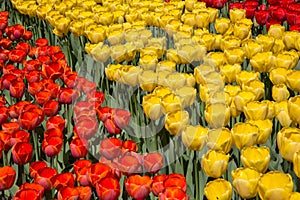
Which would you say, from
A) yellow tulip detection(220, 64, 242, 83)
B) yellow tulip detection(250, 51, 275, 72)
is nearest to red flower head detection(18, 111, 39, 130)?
yellow tulip detection(220, 64, 242, 83)

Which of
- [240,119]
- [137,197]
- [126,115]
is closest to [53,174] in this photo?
[137,197]

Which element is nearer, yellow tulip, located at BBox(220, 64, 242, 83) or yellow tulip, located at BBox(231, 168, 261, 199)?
yellow tulip, located at BBox(231, 168, 261, 199)

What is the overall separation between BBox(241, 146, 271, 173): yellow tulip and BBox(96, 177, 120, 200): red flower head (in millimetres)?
629

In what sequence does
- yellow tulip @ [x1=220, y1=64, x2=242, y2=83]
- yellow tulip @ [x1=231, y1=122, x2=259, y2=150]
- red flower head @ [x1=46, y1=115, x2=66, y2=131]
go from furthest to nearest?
yellow tulip @ [x1=220, y1=64, x2=242, y2=83]
red flower head @ [x1=46, y1=115, x2=66, y2=131]
yellow tulip @ [x1=231, y1=122, x2=259, y2=150]

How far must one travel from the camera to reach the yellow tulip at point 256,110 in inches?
123

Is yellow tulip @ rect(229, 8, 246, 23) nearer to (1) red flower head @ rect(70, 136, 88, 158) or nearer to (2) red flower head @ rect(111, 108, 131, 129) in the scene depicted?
(2) red flower head @ rect(111, 108, 131, 129)

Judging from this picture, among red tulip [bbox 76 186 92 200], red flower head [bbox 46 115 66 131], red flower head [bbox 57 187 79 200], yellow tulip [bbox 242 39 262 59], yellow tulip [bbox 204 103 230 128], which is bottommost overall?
red tulip [bbox 76 186 92 200]

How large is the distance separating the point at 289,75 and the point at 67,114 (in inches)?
58.7

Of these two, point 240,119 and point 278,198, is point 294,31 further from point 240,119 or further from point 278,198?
point 278,198

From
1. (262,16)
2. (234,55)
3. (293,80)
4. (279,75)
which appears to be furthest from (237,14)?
(293,80)

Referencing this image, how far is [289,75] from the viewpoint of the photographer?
3.55 m

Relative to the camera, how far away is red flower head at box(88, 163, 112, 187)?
106 inches

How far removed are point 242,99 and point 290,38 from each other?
1217mm

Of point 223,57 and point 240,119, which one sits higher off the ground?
point 223,57
